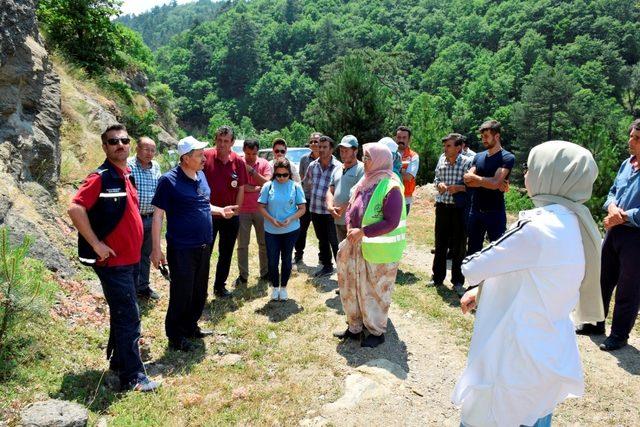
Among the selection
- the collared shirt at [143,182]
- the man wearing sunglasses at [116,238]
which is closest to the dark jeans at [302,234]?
the collared shirt at [143,182]

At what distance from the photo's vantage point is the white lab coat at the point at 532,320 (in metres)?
1.97

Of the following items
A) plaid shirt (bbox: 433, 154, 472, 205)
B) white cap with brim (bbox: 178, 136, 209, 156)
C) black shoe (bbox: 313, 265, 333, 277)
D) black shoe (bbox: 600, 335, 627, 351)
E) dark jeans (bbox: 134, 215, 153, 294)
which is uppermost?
white cap with brim (bbox: 178, 136, 209, 156)

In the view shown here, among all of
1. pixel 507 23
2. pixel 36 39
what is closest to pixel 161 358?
pixel 36 39

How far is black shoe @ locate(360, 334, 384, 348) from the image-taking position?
164 inches

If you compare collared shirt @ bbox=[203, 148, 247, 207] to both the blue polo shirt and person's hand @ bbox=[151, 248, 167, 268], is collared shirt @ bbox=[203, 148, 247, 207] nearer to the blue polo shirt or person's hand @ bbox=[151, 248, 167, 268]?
the blue polo shirt

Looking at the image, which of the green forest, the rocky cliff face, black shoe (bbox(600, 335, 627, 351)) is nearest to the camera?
black shoe (bbox(600, 335, 627, 351))

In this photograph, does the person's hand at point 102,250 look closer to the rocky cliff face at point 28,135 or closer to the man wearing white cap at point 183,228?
the man wearing white cap at point 183,228

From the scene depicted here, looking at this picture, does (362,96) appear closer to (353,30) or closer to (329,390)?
(329,390)

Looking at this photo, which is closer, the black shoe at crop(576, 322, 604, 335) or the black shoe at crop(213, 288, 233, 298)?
the black shoe at crop(576, 322, 604, 335)

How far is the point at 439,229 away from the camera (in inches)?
229

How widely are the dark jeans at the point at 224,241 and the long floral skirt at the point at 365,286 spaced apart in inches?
69.9

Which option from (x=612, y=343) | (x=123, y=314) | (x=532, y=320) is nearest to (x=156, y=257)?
(x=123, y=314)

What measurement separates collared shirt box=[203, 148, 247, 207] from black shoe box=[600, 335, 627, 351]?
414 cm

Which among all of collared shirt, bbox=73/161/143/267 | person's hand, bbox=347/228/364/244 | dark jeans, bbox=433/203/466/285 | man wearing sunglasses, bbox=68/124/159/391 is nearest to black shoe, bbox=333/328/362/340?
person's hand, bbox=347/228/364/244
